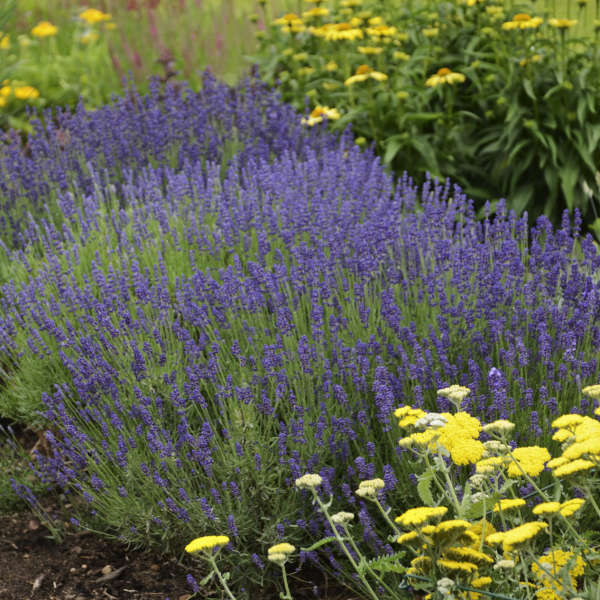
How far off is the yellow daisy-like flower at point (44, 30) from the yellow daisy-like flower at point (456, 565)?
804 centimetres

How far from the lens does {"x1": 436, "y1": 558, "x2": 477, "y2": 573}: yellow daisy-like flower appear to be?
178cm

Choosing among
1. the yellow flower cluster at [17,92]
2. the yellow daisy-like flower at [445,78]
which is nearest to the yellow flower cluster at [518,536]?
the yellow daisy-like flower at [445,78]

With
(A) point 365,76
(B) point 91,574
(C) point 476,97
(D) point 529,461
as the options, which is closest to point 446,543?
(D) point 529,461

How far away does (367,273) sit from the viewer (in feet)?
10.2

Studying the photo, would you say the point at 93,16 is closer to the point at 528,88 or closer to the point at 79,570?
the point at 528,88

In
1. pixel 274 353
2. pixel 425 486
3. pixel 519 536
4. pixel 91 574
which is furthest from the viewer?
pixel 91 574

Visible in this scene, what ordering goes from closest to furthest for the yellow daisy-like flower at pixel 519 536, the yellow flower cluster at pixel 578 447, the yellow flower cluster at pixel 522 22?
the yellow daisy-like flower at pixel 519 536 → the yellow flower cluster at pixel 578 447 → the yellow flower cluster at pixel 522 22

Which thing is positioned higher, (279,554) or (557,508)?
(557,508)

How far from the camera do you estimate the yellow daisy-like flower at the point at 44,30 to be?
8741mm

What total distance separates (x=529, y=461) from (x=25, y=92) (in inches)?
262

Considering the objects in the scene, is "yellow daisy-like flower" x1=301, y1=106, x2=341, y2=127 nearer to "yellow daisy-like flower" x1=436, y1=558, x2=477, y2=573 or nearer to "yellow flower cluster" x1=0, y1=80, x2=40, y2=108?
"yellow flower cluster" x1=0, y1=80, x2=40, y2=108

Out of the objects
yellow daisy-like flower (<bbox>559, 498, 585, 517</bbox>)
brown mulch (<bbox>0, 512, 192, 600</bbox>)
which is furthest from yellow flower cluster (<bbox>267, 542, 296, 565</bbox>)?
brown mulch (<bbox>0, 512, 192, 600</bbox>)

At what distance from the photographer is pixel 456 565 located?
1778mm

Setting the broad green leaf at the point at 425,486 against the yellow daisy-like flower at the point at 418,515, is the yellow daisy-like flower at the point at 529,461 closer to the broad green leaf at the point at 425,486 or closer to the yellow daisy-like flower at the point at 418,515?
the broad green leaf at the point at 425,486
